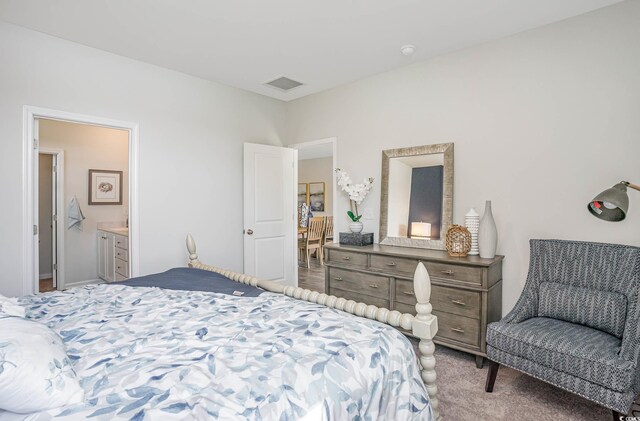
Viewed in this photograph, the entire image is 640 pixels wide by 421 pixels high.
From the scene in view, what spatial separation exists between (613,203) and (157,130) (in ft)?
12.0

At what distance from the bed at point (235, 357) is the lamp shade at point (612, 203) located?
47.5 inches

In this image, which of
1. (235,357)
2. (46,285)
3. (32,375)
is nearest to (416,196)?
(235,357)

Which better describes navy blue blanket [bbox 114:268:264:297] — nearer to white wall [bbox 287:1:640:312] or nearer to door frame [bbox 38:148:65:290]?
white wall [bbox 287:1:640:312]

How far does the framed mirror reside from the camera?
3182mm

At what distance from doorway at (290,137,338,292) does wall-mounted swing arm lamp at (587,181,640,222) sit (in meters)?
3.49

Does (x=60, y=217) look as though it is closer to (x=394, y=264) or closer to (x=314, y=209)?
(x=394, y=264)

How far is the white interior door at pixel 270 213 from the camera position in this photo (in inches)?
163

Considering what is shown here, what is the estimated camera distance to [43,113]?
2822 mm

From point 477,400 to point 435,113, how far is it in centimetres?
236

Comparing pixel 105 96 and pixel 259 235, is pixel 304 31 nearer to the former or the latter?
pixel 105 96

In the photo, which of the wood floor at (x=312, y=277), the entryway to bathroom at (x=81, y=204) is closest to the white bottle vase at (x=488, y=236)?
the wood floor at (x=312, y=277)

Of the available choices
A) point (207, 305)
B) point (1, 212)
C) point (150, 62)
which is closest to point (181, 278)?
point (207, 305)

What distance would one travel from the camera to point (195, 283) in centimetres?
220

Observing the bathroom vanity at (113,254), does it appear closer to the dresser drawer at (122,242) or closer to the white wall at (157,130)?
the dresser drawer at (122,242)
